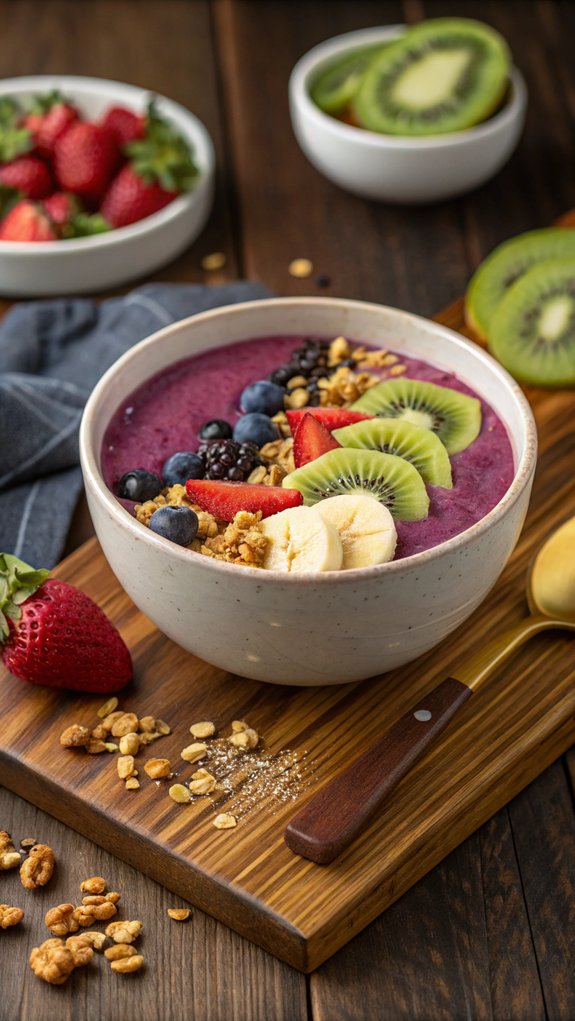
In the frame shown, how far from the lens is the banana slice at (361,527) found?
5.32 feet

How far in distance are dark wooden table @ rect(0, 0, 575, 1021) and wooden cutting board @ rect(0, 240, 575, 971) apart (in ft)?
0.12

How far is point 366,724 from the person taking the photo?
5.71 feet

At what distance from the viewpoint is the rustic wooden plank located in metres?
1.51

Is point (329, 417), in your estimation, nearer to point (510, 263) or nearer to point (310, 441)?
point (310, 441)

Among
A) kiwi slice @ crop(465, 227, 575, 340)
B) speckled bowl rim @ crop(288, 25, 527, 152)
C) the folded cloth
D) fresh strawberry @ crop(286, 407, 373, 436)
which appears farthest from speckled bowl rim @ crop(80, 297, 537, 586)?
speckled bowl rim @ crop(288, 25, 527, 152)

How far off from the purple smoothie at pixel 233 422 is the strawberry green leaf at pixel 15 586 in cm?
18

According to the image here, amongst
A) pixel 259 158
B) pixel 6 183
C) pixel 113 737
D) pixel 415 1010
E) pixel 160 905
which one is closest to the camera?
pixel 415 1010

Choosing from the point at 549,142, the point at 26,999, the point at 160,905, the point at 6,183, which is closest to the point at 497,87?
the point at 549,142

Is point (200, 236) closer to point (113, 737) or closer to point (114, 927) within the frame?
point (113, 737)

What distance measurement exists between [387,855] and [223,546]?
45 cm

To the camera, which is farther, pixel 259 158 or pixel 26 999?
pixel 259 158

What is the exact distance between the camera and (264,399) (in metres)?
1.95

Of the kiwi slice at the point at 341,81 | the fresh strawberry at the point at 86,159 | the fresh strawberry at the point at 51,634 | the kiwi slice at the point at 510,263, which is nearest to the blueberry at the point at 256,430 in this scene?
the fresh strawberry at the point at 51,634

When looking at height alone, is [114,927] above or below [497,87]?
below
